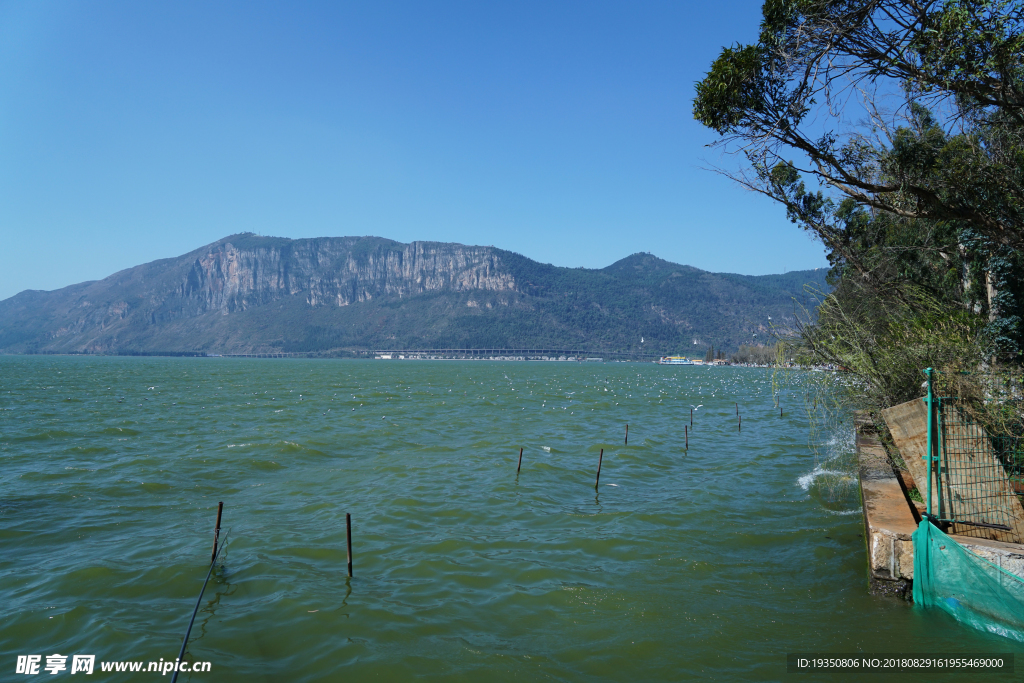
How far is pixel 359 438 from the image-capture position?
73.6ft

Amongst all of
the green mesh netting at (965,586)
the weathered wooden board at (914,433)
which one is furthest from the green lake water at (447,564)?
the weathered wooden board at (914,433)

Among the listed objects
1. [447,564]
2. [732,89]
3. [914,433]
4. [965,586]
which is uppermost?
[732,89]

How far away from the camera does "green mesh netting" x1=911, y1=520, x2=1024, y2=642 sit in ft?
19.9

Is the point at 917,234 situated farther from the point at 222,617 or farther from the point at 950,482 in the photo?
the point at 222,617

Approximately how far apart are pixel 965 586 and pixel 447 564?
6.62 meters

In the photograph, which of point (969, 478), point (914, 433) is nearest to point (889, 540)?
point (969, 478)

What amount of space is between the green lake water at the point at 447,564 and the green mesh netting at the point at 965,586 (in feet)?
0.67

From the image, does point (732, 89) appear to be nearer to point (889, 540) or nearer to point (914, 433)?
point (914, 433)

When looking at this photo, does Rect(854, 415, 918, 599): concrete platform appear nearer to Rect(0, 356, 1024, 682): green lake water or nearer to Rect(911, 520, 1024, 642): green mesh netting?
Rect(911, 520, 1024, 642): green mesh netting

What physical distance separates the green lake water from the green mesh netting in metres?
0.20

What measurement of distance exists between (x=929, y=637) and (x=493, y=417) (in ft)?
81.0

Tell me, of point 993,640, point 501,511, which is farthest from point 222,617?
point 993,640

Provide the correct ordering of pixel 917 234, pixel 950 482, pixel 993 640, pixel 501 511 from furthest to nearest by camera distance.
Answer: pixel 917 234
pixel 501 511
pixel 950 482
pixel 993 640

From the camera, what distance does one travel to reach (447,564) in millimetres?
9211
